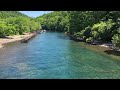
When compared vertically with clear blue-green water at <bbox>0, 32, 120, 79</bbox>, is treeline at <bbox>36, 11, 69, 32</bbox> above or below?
below

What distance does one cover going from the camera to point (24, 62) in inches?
1173

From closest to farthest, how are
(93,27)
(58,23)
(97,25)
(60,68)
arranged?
(60,68), (97,25), (93,27), (58,23)

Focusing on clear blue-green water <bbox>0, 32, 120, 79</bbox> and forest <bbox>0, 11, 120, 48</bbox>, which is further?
forest <bbox>0, 11, 120, 48</bbox>

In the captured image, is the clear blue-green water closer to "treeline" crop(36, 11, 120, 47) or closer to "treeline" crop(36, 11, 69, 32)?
"treeline" crop(36, 11, 120, 47)

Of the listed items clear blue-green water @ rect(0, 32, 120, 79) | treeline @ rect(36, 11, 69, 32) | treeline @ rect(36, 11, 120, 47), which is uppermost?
treeline @ rect(36, 11, 120, 47)

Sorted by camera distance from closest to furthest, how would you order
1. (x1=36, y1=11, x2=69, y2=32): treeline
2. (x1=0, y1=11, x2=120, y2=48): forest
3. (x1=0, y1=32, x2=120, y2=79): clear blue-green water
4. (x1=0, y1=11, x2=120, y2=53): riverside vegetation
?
(x1=0, y1=32, x2=120, y2=79): clear blue-green water < (x1=0, y1=11, x2=120, y2=53): riverside vegetation < (x1=0, y1=11, x2=120, y2=48): forest < (x1=36, y1=11, x2=69, y2=32): treeline

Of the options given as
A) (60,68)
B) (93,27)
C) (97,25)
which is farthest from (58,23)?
(60,68)

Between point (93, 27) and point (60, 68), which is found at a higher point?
point (93, 27)

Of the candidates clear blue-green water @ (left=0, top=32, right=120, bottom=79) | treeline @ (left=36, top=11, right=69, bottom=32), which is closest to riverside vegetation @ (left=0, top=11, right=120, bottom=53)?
clear blue-green water @ (left=0, top=32, right=120, bottom=79)

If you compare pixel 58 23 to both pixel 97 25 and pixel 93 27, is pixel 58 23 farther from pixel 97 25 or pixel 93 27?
pixel 97 25

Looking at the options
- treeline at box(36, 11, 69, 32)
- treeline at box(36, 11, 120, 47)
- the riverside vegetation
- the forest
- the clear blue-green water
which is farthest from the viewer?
treeline at box(36, 11, 69, 32)
